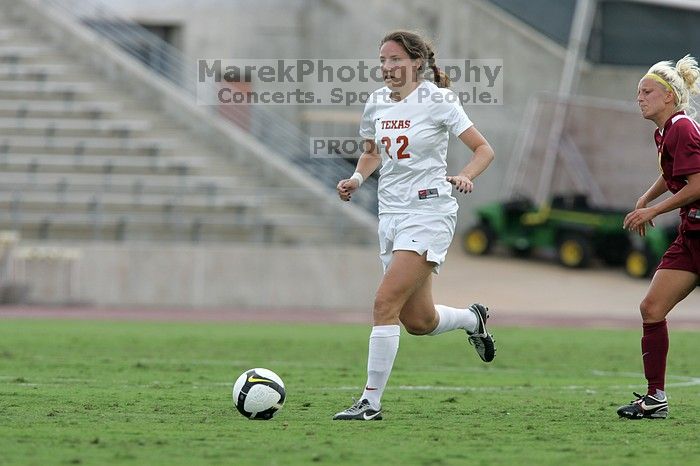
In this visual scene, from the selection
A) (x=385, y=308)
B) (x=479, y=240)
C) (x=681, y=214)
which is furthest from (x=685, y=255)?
(x=479, y=240)

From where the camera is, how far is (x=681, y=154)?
711 cm

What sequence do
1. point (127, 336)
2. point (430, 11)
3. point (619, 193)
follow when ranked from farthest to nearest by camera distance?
Result: point (430, 11)
point (619, 193)
point (127, 336)

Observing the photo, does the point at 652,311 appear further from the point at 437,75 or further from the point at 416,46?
the point at 416,46

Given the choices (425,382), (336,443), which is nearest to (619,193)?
(425,382)

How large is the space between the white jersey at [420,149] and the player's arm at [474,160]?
0.19ft

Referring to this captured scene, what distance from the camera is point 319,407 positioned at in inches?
307

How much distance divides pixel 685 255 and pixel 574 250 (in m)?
17.2

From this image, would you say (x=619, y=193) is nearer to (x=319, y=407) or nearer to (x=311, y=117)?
(x=311, y=117)

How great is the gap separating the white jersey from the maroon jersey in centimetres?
111

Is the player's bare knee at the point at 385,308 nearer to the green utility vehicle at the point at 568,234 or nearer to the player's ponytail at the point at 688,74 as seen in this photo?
the player's ponytail at the point at 688,74

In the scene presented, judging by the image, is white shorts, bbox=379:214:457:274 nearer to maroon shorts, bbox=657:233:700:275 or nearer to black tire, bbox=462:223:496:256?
maroon shorts, bbox=657:233:700:275

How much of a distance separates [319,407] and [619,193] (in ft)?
60.4

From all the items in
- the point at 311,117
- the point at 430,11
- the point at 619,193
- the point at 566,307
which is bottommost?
the point at 566,307

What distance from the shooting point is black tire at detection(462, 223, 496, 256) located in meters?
25.6
